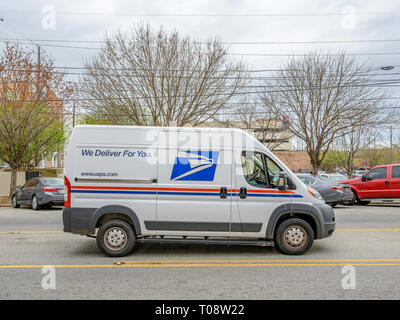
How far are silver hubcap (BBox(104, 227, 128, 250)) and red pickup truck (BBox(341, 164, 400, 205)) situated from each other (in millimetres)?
13448

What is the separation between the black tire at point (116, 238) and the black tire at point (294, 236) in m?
2.68

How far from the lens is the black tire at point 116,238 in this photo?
22.7ft

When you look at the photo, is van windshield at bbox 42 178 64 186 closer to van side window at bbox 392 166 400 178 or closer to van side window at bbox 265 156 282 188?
van side window at bbox 265 156 282 188

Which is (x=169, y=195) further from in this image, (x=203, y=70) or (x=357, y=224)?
(x=203, y=70)

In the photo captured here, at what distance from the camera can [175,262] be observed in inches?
257

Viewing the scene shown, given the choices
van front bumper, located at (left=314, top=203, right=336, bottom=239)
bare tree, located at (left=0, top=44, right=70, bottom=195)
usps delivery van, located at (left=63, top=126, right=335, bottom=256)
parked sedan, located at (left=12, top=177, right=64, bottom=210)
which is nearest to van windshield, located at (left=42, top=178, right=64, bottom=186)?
parked sedan, located at (left=12, top=177, right=64, bottom=210)

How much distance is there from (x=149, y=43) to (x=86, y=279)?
18.2m

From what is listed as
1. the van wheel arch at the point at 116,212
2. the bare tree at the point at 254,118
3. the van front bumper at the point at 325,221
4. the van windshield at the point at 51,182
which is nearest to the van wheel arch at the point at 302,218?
the van front bumper at the point at 325,221

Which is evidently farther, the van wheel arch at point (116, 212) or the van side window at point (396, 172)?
the van side window at point (396, 172)

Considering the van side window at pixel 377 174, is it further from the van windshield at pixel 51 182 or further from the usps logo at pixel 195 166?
the van windshield at pixel 51 182

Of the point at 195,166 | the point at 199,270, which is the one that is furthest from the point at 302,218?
the point at 199,270

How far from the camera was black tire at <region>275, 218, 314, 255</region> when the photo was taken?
6988mm

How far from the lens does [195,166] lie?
7.00 metres

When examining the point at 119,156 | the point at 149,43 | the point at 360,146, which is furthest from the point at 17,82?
the point at 360,146
